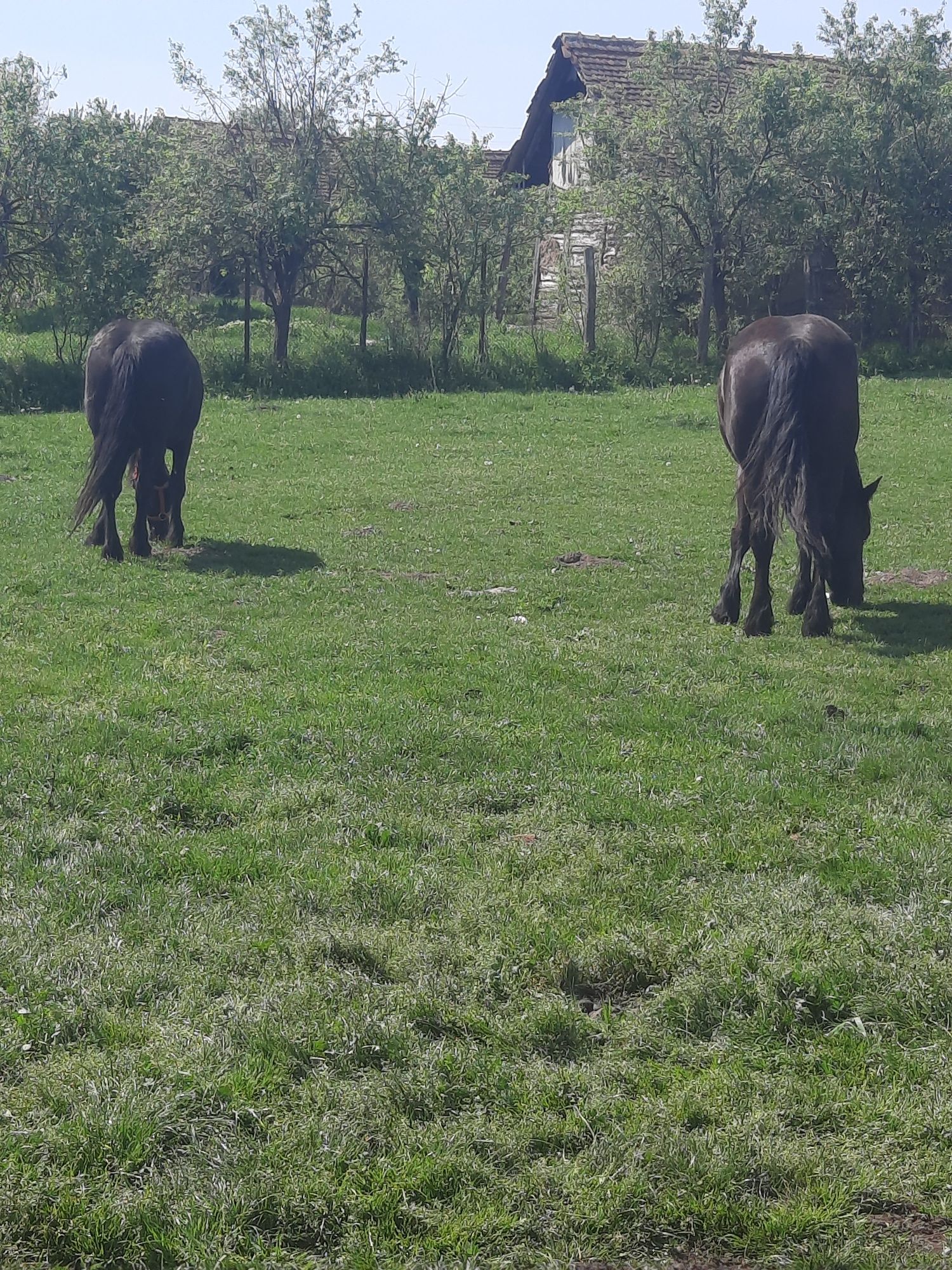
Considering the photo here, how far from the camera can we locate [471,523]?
43.2 ft

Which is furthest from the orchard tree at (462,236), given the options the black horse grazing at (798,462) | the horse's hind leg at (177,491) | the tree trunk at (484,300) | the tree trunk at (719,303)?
the black horse grazing at (798,462)

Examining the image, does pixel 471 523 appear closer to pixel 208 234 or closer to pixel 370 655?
pixel 370 655

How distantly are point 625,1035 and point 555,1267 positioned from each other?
38.4 inches

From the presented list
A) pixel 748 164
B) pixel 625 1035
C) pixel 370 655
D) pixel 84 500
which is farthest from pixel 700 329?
pixel 625 1035

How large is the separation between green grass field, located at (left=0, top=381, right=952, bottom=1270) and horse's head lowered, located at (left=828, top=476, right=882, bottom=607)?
0.94 ft

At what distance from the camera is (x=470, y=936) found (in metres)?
4.30

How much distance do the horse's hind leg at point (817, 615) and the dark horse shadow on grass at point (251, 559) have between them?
4.36 metres

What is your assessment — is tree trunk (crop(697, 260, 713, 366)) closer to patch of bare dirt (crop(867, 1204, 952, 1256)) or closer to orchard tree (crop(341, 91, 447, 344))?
orchard tree (crop(341, 91, 447, 344))

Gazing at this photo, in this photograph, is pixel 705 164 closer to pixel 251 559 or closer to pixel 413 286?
pixel 413 286

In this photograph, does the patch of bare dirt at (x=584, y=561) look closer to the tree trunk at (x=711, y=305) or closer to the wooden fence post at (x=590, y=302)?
the wooden fence post at (x=590, y=302)

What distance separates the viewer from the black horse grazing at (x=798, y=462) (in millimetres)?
8367

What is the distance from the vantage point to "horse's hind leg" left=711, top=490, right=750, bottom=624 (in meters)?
9.16

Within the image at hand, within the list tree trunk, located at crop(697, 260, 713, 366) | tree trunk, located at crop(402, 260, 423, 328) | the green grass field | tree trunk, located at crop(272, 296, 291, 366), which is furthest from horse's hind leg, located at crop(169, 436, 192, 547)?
tree trunk, located at crop(697, 260, 713, 366)

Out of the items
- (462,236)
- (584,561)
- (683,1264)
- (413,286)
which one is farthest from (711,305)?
(683,1264)
